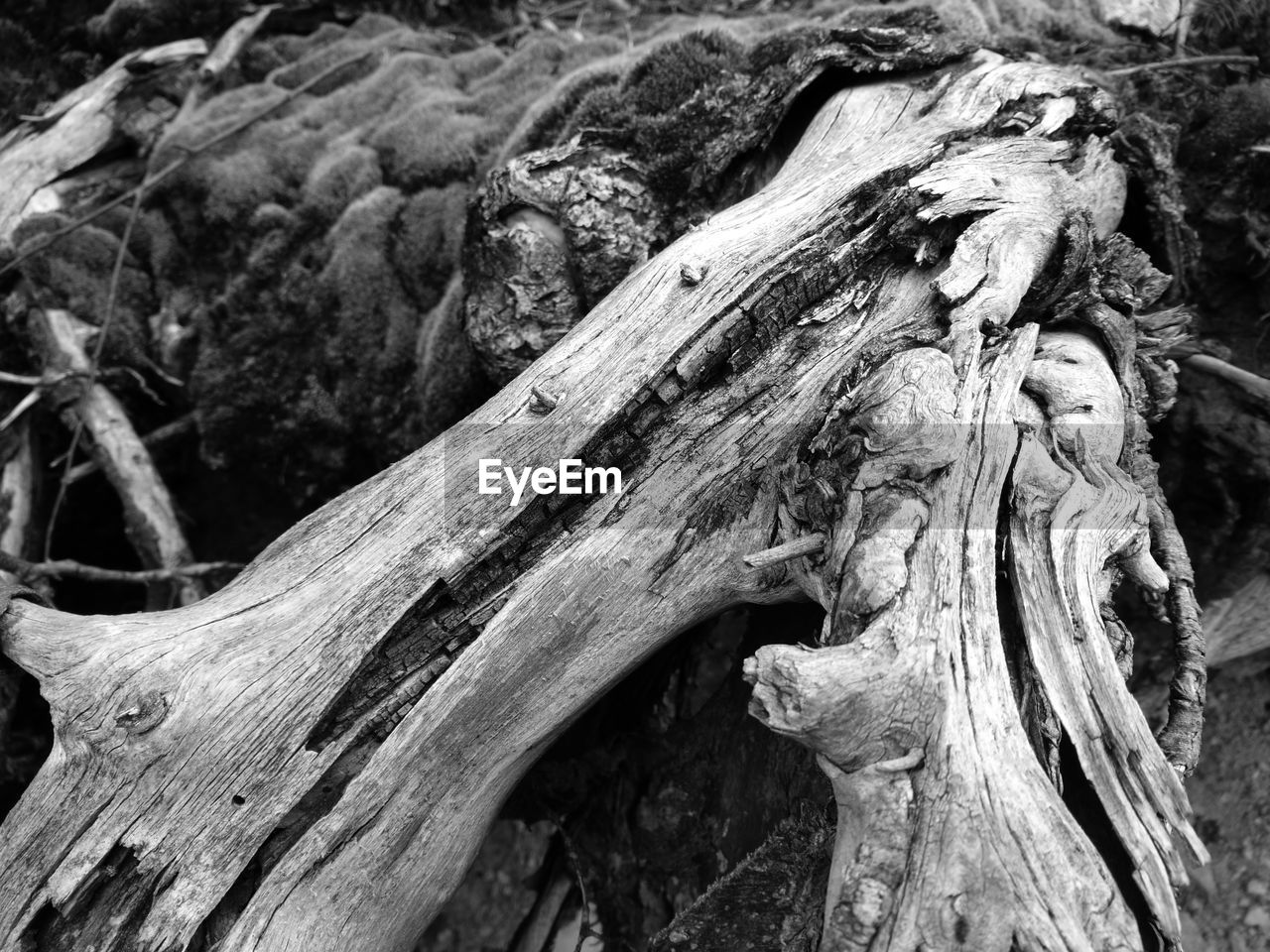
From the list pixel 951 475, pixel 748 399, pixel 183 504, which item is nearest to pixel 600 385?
pixel 748 399

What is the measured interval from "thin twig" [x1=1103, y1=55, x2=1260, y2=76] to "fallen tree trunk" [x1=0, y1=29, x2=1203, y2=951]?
139 cm

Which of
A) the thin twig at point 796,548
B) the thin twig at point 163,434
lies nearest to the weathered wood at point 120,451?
the thin twig at point 163,434

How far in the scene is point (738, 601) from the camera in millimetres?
3062

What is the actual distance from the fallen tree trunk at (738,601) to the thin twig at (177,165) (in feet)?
8.72

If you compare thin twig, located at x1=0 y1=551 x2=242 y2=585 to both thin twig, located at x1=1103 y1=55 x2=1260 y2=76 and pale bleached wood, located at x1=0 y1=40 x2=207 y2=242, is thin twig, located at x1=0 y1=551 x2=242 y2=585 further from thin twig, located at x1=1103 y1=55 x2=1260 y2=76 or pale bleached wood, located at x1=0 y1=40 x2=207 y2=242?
thin twig, located at x1=1103 y1=55 x2=1260 y2=76

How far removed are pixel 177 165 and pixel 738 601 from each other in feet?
14.3

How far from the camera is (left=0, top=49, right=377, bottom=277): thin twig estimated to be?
471 cm

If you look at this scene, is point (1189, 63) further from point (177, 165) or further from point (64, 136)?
point (64, 136)

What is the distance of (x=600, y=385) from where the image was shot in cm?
295

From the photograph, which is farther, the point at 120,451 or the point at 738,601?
the point at 120,451

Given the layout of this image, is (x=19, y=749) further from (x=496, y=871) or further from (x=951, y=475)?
(x=951, y=475)

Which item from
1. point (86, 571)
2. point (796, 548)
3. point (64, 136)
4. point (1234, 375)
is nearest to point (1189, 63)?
point (1234, 375)

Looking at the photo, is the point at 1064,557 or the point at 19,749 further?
the point at 19,749

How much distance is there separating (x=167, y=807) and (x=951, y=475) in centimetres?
250
